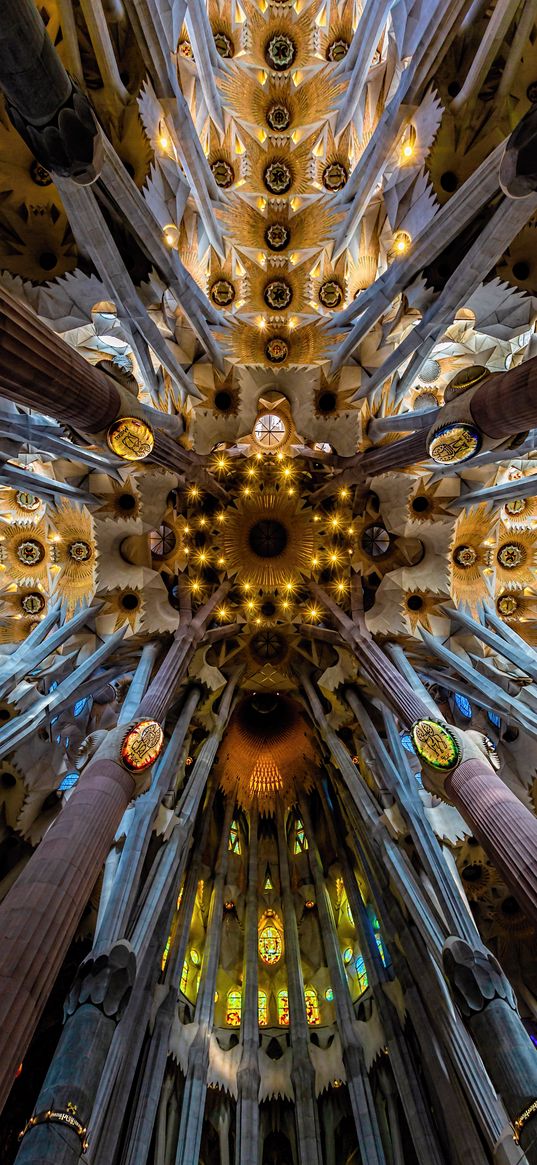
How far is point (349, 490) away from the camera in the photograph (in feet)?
59.4

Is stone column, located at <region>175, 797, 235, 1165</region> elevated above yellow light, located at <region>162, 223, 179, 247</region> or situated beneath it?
situated beneath

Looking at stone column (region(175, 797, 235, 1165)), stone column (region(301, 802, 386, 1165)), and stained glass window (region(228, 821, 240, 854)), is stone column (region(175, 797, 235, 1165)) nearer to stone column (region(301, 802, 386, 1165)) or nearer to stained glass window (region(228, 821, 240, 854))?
stained glass window (region(228, 821, 240, 854))

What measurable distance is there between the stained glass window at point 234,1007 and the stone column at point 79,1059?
26.4 ft

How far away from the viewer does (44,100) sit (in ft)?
21.0

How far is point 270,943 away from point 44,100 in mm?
20562

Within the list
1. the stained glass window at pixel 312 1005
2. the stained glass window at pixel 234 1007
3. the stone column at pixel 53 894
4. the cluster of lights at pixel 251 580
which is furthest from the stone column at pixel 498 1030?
the cluster of lights at pixel 251 580

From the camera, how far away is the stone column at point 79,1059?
7.82 m

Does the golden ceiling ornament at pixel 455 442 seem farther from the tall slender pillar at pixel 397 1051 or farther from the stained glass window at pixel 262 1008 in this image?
the stained glass window at pixel 262 1008

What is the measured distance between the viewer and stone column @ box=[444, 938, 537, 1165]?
8227 mm

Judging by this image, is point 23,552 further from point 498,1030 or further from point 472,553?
point 498,1030

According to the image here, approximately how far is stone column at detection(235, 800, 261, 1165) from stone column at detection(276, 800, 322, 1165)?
93cm

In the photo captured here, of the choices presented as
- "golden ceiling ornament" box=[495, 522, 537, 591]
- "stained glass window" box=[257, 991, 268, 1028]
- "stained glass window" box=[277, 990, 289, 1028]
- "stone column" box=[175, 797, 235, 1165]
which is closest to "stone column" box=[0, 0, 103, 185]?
"golden ceiling ornament" box=[495, 522, 537, 591]

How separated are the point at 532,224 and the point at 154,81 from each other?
754cm

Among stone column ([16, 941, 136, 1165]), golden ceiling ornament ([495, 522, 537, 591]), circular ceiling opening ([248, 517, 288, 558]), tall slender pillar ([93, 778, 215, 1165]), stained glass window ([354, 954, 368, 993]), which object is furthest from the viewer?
circular ceiling opening ([248, 517, 288, 558])
